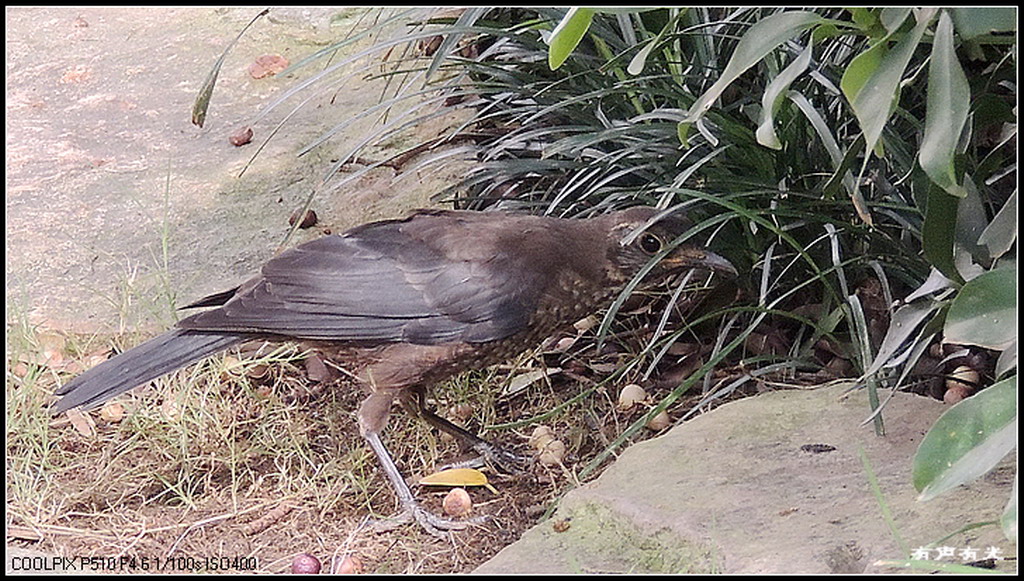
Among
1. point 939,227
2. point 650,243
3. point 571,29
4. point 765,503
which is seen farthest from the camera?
point 650,243

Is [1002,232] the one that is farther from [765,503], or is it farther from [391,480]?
[391,480]

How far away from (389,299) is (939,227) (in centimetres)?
169

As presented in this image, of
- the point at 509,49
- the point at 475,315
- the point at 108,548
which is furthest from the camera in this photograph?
the point at 509,49

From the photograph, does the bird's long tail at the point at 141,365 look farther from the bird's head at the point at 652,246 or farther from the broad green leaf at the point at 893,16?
the broad green leaf at the point at 893,16

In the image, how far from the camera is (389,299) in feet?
12.6

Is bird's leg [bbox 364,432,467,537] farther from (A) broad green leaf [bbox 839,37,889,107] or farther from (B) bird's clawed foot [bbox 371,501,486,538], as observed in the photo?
(A) broad green leaf [bbox 839,37,889,107]

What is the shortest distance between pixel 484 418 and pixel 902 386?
54.2 inches

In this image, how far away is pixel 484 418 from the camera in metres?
4.28

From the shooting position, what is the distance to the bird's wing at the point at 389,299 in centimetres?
378

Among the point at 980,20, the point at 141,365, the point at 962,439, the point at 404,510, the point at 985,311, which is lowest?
the point at 404,510

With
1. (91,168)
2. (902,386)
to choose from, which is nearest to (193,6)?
(91,168)

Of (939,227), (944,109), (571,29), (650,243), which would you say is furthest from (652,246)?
(944,109)

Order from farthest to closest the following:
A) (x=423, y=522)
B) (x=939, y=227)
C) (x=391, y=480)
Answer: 1. (x=391, y=480)
2. (x=423, y=522)
3. (x=939, y=227)

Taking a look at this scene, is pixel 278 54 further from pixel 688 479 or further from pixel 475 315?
pixel 688 479
